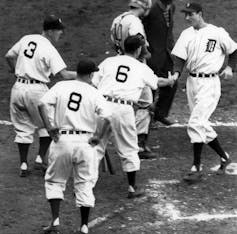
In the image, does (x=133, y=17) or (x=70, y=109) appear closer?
(x=70, y=109)

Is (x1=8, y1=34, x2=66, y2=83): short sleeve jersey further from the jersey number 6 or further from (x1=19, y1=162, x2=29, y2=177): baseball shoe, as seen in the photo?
(x1=19, y1=162, x2=29, y2=177): baseball shoe

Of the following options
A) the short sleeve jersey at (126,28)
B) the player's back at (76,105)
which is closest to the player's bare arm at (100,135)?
the player's back at (76,105)

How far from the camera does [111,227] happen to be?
787cm

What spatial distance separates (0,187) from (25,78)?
1.35 meters

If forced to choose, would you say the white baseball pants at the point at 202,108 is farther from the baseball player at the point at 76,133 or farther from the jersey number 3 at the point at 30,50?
the jersey number 3 at the point at 30,50

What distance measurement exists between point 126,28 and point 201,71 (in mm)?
1259

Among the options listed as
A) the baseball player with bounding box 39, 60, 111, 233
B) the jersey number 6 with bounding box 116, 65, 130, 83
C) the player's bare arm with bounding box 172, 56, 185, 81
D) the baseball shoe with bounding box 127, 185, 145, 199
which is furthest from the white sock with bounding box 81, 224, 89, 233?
the player's bare arm with bounding box 172, 56, 185, 81

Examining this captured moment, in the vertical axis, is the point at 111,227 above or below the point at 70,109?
below

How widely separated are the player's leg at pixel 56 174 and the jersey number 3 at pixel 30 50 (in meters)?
1.81

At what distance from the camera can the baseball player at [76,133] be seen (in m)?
7.55

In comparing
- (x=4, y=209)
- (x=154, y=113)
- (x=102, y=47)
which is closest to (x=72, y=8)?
(x=102, y=47)

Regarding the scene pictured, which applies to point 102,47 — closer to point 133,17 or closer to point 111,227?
point 133,17

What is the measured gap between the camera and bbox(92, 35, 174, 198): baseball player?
8445mm

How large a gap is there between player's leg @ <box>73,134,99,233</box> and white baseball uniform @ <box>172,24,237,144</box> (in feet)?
5.89
